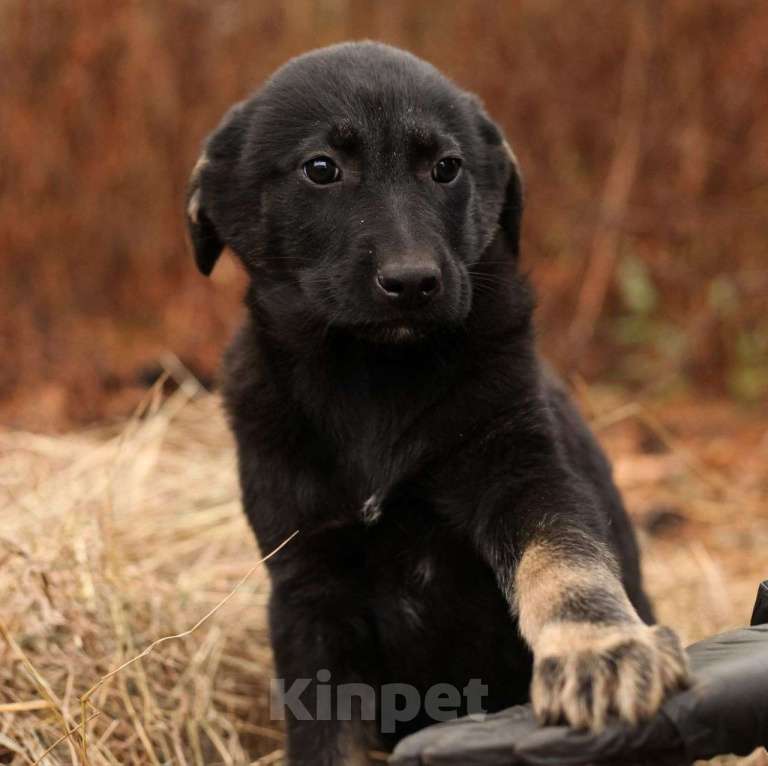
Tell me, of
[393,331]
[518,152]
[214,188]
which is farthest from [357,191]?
[518,152]

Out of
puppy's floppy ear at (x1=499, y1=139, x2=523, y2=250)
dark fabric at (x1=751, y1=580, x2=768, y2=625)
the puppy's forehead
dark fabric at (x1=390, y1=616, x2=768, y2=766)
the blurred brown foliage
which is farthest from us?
the blurred brown foliage

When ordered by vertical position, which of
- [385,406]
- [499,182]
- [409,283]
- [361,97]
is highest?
[361,97]

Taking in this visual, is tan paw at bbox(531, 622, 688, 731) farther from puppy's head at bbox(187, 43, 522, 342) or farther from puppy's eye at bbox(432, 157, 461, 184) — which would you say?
puppy's eye at bbox(432, 157, 461, 184)

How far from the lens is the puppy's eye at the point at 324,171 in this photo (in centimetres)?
338

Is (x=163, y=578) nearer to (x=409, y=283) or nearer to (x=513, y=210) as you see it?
(x=513, y=210)

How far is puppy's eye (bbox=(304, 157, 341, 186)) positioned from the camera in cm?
338

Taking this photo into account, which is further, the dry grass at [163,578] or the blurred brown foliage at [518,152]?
the blurred brown foliage at [518,152]

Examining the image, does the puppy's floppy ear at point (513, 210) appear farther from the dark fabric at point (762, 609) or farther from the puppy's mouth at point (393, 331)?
the dark fabric at point (762, 609)

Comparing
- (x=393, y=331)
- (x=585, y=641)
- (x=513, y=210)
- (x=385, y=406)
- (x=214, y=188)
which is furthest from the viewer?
(x=513, y=210)

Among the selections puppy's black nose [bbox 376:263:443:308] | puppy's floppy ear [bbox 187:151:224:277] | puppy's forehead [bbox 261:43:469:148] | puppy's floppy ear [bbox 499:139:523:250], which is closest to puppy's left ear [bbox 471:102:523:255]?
puppy's floppy ear [bbox 499:139:523:250]

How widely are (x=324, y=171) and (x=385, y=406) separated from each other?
61 centimetres

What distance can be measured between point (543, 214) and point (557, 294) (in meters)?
0.50

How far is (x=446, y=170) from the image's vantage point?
3.47m

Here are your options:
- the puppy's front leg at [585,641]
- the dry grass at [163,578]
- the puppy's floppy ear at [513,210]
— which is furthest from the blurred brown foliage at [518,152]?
the puppy's front leg at [585,641]
